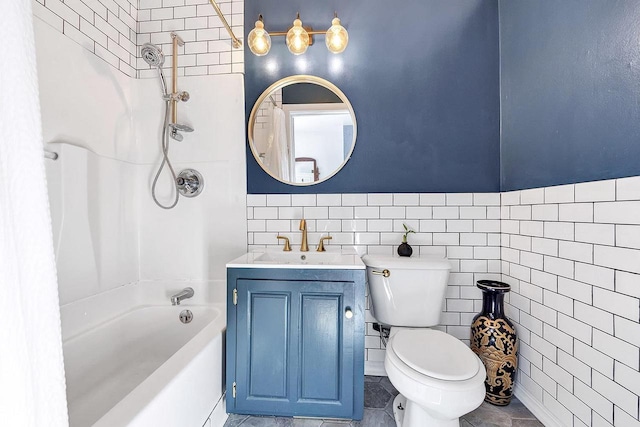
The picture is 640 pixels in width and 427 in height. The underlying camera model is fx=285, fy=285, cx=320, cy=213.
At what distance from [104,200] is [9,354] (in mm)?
1540

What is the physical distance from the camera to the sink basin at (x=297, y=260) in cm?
138

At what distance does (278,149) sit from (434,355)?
1424 millimetres

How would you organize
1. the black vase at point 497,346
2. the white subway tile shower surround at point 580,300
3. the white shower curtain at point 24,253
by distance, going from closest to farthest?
the white shower curtain at point 24,253, the white subway tile shower surround at point 580,300, the black vase at point 497,346

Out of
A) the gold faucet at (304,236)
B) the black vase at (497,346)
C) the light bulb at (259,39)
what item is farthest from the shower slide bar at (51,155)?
the black vase at (497,346)

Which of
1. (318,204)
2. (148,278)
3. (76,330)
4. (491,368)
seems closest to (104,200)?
(148,278)

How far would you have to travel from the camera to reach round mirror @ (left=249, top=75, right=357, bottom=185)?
1.82 meters

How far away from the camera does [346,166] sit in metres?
1.83

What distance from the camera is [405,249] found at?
1.72m

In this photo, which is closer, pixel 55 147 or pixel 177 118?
pixel 55 147

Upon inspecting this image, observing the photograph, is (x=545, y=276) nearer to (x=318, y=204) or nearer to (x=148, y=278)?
(x=318, y=204)

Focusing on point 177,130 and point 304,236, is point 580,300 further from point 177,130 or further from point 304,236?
point 177,130

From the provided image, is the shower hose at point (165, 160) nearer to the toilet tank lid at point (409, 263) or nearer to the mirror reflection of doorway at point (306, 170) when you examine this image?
the mirror reflection of doorway at point (306, 170)

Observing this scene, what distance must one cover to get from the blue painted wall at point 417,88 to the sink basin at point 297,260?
1.42 feet

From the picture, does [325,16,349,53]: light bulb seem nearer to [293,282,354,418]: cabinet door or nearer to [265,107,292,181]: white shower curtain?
[265,107,292,181]: white shower curtain
